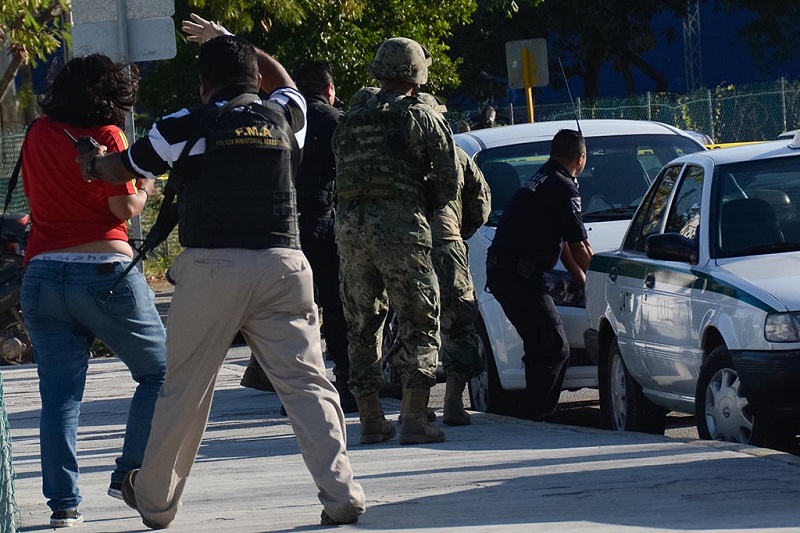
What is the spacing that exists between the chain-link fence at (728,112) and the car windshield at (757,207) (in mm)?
19790

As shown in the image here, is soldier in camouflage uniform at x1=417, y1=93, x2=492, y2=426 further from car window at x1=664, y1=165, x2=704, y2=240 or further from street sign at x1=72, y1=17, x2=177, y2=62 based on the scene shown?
street sign at x1=72, y1=17, x2=177, y2=62

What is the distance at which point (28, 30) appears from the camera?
19703 mm

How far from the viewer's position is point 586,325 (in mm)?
9758

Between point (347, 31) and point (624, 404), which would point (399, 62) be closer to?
point (624, 404)

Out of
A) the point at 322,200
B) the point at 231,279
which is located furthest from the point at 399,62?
the point at 231,279

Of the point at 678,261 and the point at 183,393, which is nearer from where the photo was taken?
the point at 183,393

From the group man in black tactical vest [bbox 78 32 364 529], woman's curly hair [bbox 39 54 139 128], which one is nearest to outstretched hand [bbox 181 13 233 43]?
woman's curly hair [bbox 39 54 139 128]

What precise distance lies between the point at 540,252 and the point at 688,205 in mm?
1027

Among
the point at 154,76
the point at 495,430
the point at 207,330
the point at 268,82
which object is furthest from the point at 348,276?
the point at 154,76

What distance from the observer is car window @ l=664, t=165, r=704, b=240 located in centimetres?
843

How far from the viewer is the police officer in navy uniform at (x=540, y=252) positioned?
9.21 m

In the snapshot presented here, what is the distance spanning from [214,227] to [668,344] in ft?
11.5

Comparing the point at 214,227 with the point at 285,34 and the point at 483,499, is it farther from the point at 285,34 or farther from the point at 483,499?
the point at 285,34

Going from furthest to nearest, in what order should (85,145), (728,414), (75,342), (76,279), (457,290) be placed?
(457,290), (728,414), (75,342), (76,279), (85,145)
